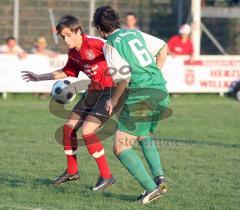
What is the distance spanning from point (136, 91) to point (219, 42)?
15.2m

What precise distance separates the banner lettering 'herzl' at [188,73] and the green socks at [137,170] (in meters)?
10.1

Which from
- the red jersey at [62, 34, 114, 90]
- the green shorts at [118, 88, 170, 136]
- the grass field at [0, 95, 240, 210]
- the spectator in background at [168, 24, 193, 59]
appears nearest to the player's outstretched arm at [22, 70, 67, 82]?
the red jersey at [62, 34, 114, 90]

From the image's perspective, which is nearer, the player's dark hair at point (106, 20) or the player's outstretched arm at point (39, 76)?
the player's dark hair at point (106, 20)

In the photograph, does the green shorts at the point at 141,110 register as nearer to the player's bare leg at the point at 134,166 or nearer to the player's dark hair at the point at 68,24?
the player's bare leg at the point at 134,166

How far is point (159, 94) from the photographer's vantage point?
7.57 m

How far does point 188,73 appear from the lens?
720 inches

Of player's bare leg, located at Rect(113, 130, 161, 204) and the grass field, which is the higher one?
player's bare leg, located at Rect(113, 130, 161, 204)

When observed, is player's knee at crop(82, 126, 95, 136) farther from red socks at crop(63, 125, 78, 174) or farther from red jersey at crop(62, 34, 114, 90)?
red jersey at crop(62, 34, 114, 90)

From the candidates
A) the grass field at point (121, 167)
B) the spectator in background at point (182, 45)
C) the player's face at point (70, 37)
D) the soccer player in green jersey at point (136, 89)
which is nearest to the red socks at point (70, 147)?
the grass field at point (121, 167)

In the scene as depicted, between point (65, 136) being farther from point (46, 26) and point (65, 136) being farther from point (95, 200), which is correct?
point (46, 26)

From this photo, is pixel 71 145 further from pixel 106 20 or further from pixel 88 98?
pixel 106 20

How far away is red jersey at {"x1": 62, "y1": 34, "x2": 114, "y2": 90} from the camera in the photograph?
27.4 feet

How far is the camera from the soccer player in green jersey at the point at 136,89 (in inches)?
285

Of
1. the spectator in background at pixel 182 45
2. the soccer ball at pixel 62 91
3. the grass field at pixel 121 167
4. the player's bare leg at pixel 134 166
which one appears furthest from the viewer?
the spectator in background at pixel 182 45
